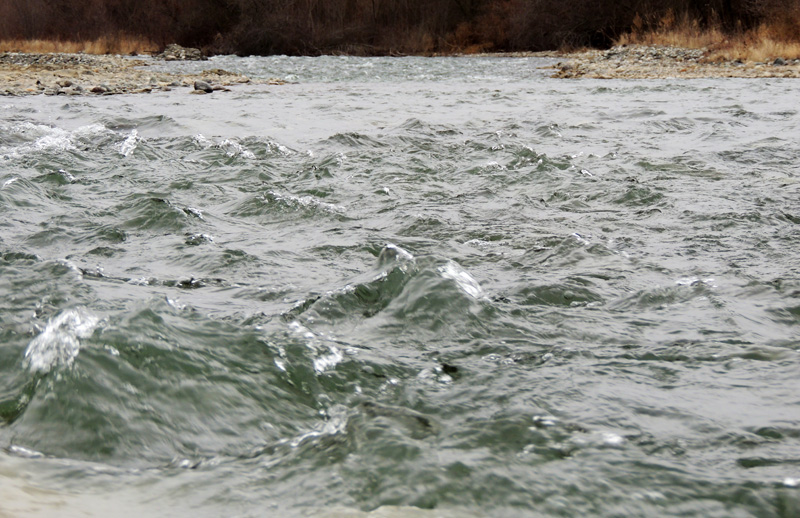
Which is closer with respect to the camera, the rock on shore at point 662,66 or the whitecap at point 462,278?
the whitecap at point 462,278

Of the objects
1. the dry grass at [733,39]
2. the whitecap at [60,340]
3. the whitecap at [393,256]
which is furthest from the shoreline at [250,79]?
the whitecap at [60,340]

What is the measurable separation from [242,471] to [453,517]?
23.0 inches

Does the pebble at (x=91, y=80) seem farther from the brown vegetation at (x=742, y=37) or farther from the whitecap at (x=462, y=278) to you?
the whitecap at (x=462, y=278)

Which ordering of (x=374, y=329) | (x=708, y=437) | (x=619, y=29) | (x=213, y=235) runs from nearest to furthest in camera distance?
(x=708, y=437) → (x=374, y=329) → (x=213, y=235) → (x=619, y=29)

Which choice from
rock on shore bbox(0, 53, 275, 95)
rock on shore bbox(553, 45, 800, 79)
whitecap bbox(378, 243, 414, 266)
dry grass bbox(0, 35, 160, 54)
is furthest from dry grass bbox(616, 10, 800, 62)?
dry grass bbox(0, 35, 160, 54)

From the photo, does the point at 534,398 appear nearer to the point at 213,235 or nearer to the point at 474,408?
the point at 474,408

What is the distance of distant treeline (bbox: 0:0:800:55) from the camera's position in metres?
29.0

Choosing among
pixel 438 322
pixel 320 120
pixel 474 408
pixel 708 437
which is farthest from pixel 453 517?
pixel 320 120

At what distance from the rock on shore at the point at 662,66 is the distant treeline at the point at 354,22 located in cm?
482

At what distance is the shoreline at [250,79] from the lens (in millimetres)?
14664

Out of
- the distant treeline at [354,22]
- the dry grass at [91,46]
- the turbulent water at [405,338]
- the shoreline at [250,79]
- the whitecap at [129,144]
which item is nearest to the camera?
the turbulent water at [405,338]

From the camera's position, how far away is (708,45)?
1970 centimetres

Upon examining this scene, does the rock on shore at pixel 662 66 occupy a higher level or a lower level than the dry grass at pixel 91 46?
lower

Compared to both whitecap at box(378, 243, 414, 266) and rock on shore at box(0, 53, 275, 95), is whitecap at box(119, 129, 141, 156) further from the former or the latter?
rock on shore at box(0, 53, 275, 95)
